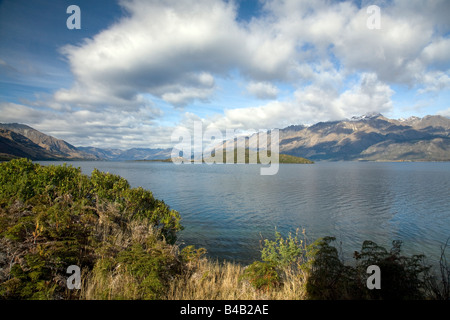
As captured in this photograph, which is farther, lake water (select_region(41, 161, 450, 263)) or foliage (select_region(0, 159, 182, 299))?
lake water (select_region(41, 161, 450, 263))

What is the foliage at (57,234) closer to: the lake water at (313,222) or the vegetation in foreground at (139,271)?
the vegetation in foreground at (139,271)

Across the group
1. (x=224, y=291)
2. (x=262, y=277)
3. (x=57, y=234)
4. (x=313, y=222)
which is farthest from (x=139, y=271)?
(x=313, y=222)

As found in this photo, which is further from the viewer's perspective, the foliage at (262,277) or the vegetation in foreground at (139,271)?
the foliage at (262,277)

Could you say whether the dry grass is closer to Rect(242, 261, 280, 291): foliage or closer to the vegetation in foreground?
the vegetation in foreground

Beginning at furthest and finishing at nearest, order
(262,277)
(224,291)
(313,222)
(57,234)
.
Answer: (313,222) < (57,234) < (262,277) < (224,291)

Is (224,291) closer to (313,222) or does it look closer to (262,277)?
(262,277)

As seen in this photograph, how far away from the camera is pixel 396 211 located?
35875 millimetres

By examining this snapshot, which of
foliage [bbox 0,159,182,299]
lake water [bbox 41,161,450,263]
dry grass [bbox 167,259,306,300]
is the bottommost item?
lake water [bbox 41,161,450,263]

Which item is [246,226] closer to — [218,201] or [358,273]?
[218,201]

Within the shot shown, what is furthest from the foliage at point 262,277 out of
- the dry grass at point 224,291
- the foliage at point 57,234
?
the foliage at point 57,234

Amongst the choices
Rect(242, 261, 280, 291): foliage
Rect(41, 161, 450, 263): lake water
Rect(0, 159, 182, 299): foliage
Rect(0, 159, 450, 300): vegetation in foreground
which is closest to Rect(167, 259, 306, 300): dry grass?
Rect(0, 159, 450, 300): vegetation in foreground

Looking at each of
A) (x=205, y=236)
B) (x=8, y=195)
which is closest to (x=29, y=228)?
(x=8, y=195)
